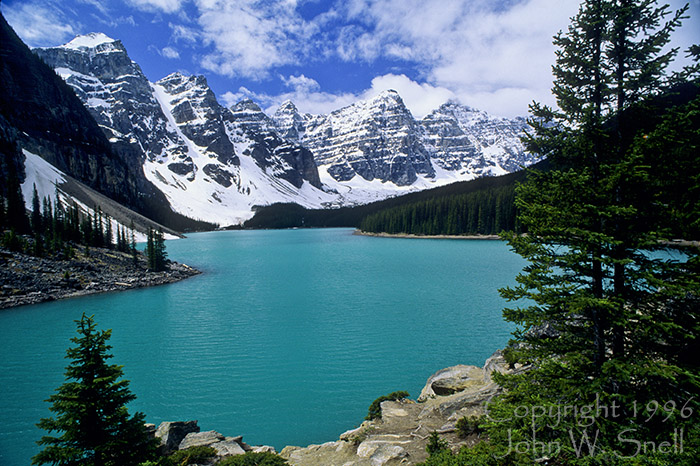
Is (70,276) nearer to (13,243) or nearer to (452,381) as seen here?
(13,243)

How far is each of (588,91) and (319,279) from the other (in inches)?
1576

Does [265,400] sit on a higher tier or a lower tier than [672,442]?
lower

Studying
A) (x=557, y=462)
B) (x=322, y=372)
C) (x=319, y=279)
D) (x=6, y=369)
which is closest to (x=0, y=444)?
(x=6, y=369)

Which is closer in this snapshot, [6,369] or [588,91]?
[588,91]

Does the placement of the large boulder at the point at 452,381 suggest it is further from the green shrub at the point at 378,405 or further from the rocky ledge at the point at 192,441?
the rocky ledge at the point at 192,441

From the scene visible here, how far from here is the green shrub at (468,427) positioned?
29.8 ft

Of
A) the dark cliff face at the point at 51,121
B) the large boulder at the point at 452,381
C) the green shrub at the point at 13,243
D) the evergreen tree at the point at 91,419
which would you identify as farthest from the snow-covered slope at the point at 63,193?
the evergreen tree at the point at 91,419

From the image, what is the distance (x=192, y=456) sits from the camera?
946cm

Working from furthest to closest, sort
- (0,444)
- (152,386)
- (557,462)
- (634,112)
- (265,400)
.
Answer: (152,386), (265,400), (0,444), (634,112), (557,462)

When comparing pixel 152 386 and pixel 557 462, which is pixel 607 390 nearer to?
pixel 557 462

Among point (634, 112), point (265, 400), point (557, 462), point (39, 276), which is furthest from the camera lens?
point (39, 276)

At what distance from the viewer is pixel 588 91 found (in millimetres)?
8062

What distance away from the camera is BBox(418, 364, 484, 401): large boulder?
1391cm

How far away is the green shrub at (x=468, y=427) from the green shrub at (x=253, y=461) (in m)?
4.57
